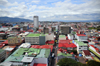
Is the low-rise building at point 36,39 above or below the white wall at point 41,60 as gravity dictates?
above

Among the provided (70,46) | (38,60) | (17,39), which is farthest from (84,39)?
(17,39)

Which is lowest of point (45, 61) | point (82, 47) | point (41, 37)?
point (45, 61)

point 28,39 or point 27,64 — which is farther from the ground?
point 28,39

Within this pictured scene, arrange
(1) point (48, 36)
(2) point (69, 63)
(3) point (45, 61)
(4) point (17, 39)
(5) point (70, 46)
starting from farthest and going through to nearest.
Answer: (1) point (48, 36) < (4) point (17, 39) < (5) point (70, 46) < (3) point (45, 61) < (2) point (69, 63)

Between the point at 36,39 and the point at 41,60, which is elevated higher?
the point at 36,39

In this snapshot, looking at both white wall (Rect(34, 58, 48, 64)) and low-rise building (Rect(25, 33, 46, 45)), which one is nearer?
white wall (Rect(34, 58, 48, 64))

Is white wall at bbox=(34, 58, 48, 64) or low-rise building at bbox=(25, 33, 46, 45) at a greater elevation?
low-rise building at bbox=(25, 33, 46, 45)

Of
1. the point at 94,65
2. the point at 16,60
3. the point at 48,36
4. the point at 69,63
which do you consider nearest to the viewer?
the point at 94,65

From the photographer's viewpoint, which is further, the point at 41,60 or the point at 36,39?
the point at 36,39

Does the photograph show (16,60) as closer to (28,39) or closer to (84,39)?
(28,39)

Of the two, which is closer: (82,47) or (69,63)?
(69,63)

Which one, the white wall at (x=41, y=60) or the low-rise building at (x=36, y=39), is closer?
the white wall at (x=41, y=60)
